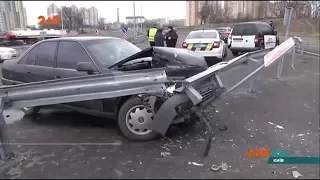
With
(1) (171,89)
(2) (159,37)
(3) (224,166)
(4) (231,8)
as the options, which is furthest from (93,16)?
(3) (224,166)

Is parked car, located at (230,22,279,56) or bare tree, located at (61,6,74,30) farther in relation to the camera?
bare tree, located at (61,6,74,30)

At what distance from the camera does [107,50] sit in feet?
18.7

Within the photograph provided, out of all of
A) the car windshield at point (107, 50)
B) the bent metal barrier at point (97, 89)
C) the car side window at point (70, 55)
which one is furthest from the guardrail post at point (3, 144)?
the car windshield at point (107, 50)

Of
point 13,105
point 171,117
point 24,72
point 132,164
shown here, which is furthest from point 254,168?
point 24,72

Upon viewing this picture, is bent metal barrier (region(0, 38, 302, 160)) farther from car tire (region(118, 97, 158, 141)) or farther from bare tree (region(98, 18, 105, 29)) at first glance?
bare tree (region(98, 18, 105, 29))

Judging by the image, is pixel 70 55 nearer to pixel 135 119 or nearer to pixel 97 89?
pixel 97 89

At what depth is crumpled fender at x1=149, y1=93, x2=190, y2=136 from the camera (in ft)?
13.7

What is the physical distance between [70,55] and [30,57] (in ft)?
3.75

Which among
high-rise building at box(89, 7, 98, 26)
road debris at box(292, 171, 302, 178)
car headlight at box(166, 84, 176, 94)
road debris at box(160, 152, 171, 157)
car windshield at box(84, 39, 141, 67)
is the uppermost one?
high-rise building at box(89, 7, 98, 26)

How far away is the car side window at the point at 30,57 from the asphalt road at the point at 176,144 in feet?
3.65

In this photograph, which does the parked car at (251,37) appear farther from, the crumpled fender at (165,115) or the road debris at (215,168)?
the road debris at (215,168)

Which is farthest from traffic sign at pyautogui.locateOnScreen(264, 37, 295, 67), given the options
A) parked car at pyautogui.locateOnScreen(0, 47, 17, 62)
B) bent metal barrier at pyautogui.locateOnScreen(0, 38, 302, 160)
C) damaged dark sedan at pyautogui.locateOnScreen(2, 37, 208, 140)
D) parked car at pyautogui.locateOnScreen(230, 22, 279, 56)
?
parked car at pyautogui.locateOnScreen(0, 47, 17, 62)

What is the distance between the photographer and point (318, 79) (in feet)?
33.4

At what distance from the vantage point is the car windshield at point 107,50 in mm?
5391
